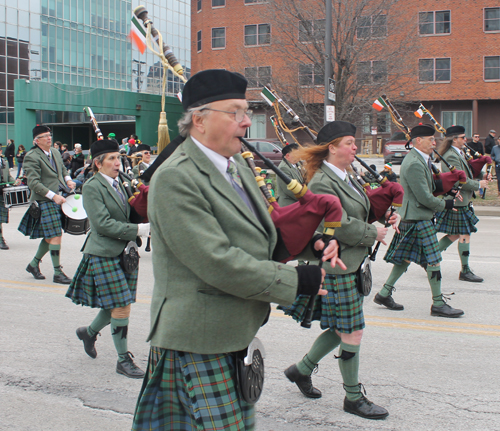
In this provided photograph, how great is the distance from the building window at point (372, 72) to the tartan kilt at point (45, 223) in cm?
1584

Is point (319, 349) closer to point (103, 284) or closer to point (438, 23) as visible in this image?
point (103, 284)

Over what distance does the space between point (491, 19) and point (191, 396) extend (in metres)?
38.8

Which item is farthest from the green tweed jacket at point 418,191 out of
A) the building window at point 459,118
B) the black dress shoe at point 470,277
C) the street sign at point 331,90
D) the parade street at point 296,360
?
the building window at point 459,118

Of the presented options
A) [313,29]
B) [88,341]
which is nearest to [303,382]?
[88,341]

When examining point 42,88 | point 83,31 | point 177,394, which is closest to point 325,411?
point 177,394

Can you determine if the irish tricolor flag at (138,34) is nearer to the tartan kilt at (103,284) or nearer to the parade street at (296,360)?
the tartan kilt at (103,284)

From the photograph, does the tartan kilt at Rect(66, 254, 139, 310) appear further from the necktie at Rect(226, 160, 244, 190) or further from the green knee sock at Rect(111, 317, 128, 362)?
the necktie at Rect(226, 160, 244, 190)

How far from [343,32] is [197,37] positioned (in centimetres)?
2420

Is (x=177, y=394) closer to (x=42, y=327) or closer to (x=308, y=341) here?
(x=308, y=341)

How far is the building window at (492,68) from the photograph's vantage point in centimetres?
3619

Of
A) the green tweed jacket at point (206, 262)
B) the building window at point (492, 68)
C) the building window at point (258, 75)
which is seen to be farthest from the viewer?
the building window at point (492, 68)

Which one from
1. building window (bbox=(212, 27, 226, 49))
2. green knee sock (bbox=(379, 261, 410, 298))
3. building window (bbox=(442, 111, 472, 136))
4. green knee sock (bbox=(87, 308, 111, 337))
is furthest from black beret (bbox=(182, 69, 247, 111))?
building window (bbox=(212, 27, 226, 49))

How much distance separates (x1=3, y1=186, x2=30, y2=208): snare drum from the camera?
9062 mm

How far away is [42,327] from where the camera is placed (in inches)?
229
